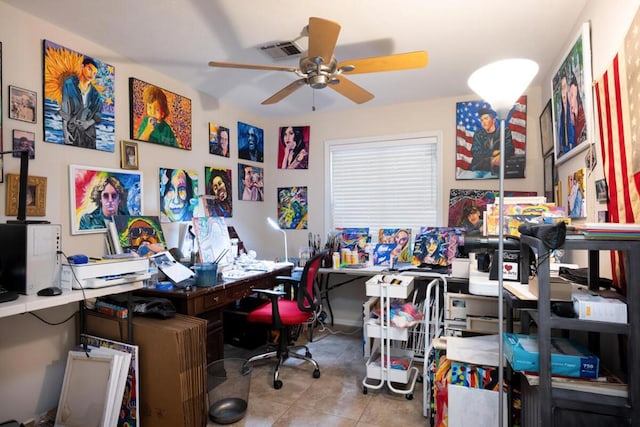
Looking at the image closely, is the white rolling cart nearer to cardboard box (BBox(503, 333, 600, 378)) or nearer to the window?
cardboard box (BBox(503, 333, 600, 378))

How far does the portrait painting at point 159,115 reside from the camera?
8.89 ft

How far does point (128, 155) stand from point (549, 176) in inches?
131

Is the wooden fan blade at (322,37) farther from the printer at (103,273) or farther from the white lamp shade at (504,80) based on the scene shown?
the printer at (103,273)

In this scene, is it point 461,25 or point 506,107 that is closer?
point 506,107

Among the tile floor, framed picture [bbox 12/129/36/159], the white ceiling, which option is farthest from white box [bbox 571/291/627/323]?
framed picture [bbox 12/129/36/159]

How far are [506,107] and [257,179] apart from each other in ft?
9.97

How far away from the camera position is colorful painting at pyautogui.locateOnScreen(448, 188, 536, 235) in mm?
3420

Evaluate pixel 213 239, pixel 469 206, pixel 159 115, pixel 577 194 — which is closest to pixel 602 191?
pixel 577 194

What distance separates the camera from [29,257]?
1713 mm

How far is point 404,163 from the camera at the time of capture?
3.78m

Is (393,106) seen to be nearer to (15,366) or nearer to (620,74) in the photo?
(620,74)

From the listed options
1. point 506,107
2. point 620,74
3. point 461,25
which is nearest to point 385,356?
point 506,107

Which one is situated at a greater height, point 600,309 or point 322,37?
point 322,37

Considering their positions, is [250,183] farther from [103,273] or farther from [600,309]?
[600,309]
